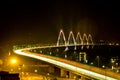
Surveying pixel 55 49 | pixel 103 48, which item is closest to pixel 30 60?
pixel 55 49

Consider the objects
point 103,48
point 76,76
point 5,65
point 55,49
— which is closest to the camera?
point 76,76

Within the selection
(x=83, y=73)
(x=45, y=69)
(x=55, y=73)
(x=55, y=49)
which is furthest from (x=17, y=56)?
(x=55, y=49)

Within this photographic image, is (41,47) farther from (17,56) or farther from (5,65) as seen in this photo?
(5,65)

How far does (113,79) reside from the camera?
23812 millimetres

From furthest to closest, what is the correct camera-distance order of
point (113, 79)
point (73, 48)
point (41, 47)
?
point (73, 48) → point (41, 47) → point (113, 79)

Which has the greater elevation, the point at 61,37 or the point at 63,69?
the point at 61,37

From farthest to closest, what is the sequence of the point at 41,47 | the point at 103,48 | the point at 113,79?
the point at 103,48
the point at 41,47
the point at 113,79

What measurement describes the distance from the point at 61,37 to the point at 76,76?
6268 cm

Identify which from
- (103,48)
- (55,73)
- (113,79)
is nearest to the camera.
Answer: (113,79)

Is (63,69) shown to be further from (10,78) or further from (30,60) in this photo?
(10,78)

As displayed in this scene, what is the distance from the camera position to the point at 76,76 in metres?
32.1

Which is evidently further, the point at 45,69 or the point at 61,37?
the point at 61,37

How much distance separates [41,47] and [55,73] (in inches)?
1218

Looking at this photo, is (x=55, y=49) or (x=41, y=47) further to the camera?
(x=55, y=49)
